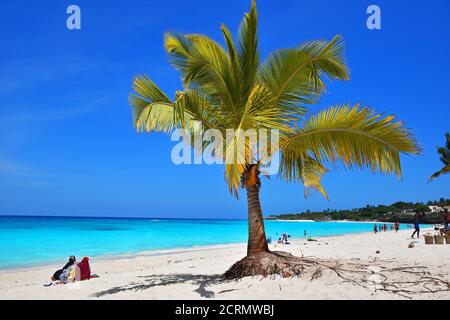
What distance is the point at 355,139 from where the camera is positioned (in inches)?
277

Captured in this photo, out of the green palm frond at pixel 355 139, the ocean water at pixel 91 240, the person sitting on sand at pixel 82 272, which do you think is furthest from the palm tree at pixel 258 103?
the ocean water at pixel 91 240

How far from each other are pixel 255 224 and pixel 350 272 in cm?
216

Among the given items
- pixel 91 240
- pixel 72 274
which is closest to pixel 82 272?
pixel 72 274

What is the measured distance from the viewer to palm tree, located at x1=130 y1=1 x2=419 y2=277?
6961mm

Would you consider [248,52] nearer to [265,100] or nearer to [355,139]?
[265,100]

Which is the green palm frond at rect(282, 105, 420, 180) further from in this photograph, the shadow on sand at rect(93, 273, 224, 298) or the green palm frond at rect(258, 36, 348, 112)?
the shadow on sand at rect(93, 273, 224, 298)

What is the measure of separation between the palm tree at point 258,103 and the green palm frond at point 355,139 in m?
0.02

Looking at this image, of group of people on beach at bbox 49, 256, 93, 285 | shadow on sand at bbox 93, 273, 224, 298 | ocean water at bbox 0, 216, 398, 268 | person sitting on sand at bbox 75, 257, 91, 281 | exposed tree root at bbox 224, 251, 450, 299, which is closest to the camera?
exposed tree root at bbox 224, 251, 450, 299

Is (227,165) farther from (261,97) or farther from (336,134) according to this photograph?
(336,134)

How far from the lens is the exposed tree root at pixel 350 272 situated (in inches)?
244

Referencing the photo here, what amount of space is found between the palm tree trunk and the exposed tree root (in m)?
0.19

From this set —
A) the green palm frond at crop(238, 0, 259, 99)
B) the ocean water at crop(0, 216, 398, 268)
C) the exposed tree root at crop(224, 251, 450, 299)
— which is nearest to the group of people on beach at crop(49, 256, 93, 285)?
the exposed tree root at crop(224, 251, 450, 299)
